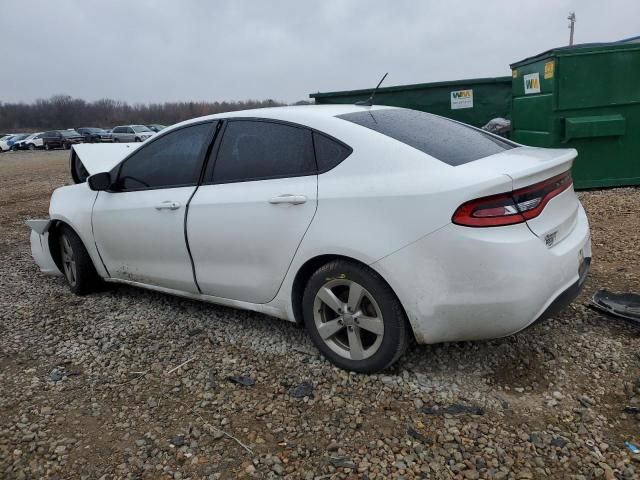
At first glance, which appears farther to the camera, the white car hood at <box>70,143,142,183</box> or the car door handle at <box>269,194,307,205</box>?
the white car hood at <box>70,143,142,183</box>

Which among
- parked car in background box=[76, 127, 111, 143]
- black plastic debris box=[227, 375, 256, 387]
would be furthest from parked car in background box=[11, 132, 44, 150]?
black plastic debris box=[227, 375, 256, 387]

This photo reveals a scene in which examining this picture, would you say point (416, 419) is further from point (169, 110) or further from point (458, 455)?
point (169, 110)

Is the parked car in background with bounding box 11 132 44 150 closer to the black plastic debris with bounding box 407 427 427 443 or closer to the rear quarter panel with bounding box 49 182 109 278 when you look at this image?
the rear quarter panel with bounding box 49 182 109 278

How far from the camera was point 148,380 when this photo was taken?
3.10m

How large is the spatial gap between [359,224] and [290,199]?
1.52 feet

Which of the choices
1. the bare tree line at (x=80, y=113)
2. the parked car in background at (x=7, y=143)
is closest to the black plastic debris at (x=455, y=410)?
the parked car in background at (x=7, y=143)

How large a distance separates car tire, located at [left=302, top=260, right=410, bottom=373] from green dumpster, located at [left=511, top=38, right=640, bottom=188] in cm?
576

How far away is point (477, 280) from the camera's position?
8.05 ft

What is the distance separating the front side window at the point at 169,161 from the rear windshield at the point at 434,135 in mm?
1075

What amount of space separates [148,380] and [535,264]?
2.21m

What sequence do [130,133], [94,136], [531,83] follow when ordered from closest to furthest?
1. [531,83]
2. [130,133]
3. [94,136]

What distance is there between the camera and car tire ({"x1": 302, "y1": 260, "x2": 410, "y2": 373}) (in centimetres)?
270

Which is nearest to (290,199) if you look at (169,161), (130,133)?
(169,161)

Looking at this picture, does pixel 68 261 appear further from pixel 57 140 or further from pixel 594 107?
pixel 57 140
